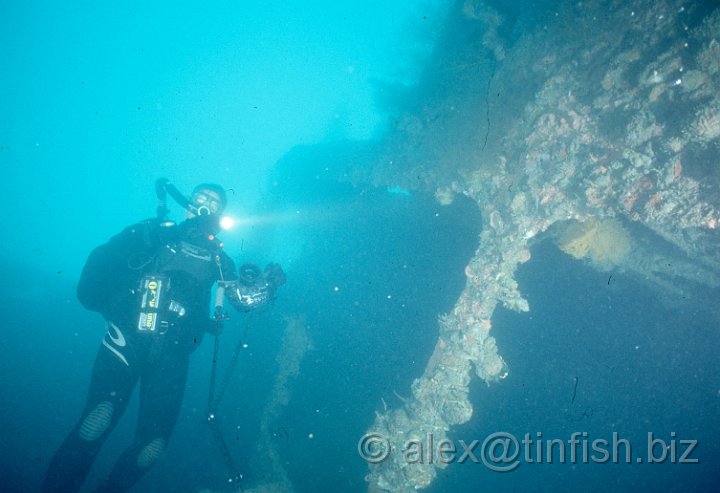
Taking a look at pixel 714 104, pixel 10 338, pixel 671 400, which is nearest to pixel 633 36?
pixel 714 104

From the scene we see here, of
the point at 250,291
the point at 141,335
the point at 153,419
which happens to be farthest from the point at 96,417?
the point at 250,291

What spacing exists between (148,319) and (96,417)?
1.79 metres

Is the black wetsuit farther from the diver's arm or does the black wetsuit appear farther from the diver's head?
the diver's head

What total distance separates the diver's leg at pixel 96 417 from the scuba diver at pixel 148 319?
1 cm

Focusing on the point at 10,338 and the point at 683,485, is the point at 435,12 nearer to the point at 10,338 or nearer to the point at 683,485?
the point at 683,485

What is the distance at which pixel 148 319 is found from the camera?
5.54 metres

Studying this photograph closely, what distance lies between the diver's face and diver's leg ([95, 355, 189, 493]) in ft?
10.4

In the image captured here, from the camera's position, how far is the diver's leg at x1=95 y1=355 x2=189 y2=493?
18.4ft

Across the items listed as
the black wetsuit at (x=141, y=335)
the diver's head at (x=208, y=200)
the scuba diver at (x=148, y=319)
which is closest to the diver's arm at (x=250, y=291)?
the scuba diver at (x=148, y=319)

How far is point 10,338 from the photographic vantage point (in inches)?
860

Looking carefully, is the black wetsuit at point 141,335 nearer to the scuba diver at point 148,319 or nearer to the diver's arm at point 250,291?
the scuba diver at point 148,319

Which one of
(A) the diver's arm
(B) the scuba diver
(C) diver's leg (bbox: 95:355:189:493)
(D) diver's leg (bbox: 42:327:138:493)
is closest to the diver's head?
(B) the scuba diver

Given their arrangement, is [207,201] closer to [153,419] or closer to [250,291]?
[250,291]

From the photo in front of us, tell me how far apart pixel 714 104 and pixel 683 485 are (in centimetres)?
643
